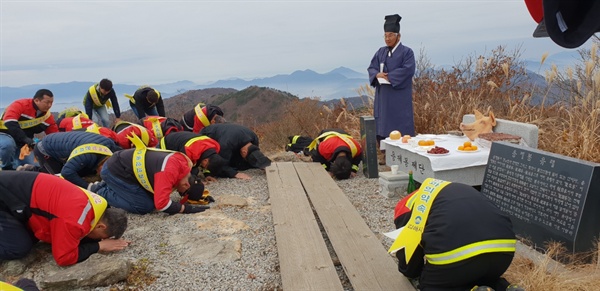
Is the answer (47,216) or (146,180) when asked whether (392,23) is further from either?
(47,216)

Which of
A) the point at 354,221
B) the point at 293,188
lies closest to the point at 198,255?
the point at 354,221

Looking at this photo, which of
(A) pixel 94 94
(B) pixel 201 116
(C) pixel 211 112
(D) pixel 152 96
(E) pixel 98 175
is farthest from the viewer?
(A) pixel 94 94

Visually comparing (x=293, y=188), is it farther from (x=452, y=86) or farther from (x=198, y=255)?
(x=452, y=86)

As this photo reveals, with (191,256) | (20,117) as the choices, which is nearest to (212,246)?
(191,256)

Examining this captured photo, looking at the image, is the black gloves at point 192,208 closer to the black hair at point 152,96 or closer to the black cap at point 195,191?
the black cap at point 195,191

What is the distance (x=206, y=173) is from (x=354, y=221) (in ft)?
10.1

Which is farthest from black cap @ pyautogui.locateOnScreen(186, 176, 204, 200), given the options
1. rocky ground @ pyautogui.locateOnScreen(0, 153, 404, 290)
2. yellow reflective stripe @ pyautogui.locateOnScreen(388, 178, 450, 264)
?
yellow reflective stripe @ pyautogui.locateOnScreen(388, 178, 450, 264)

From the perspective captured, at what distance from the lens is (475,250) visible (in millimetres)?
2598

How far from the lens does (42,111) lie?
7.33 m

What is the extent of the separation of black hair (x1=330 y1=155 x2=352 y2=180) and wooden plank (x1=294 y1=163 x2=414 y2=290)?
0.59 m

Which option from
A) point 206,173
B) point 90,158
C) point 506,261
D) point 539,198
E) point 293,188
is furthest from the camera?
point 206,173

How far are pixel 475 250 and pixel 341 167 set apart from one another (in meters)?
4.10

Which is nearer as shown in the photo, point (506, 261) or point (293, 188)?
point (506, 261)

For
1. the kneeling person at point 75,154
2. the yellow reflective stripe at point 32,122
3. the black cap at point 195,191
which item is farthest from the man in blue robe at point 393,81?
the yellow reflective stripe at point 32,122
